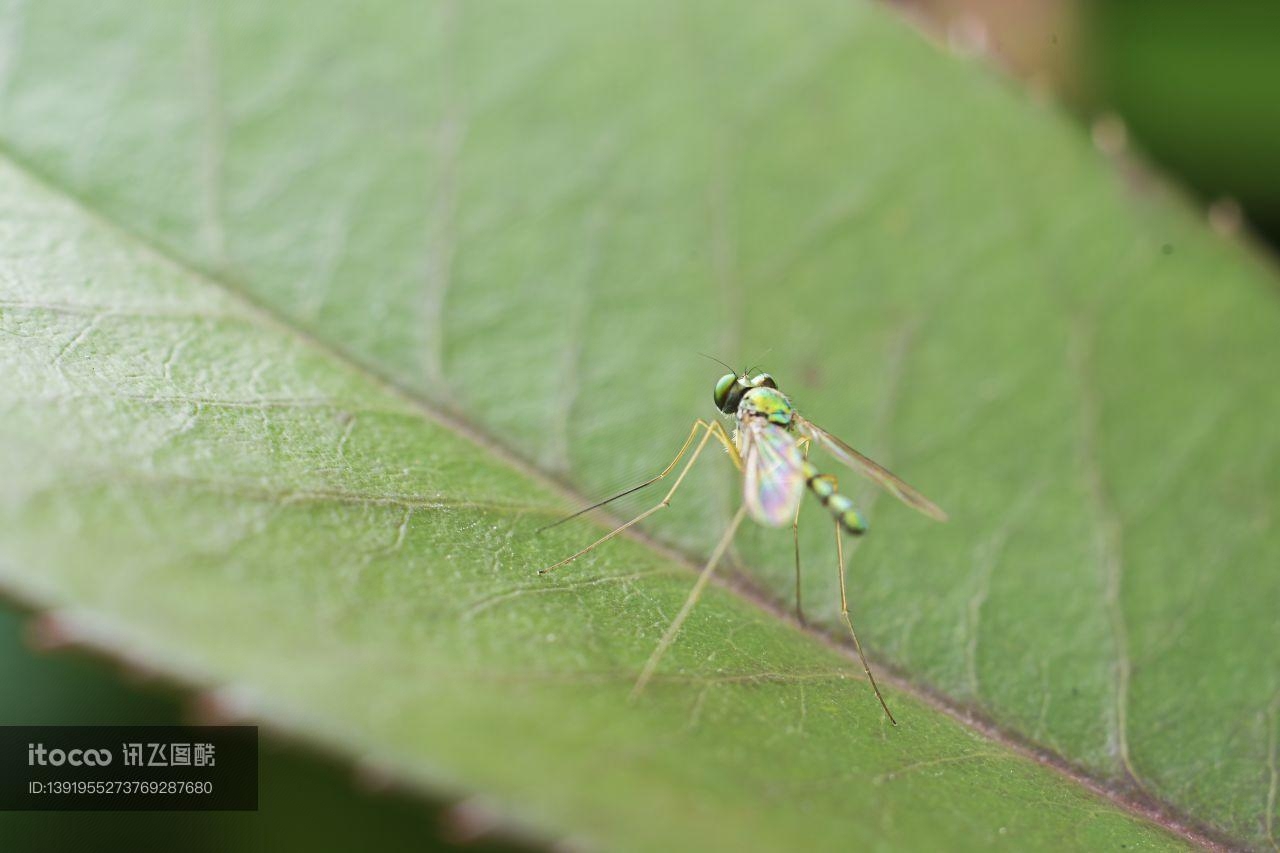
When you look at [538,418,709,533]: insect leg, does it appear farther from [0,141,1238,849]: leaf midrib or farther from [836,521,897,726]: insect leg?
[836,521,897,726]: insect leg

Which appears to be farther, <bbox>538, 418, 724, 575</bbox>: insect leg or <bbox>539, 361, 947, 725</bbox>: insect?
<bbox>539, 361, 947, 725</bbox>: insect

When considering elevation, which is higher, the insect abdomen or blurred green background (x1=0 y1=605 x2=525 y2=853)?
the insect abdomen

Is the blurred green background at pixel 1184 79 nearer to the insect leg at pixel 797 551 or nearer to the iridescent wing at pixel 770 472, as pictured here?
the iridescent wing at pixel 770 472

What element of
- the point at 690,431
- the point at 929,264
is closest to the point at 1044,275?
the point at 929,264

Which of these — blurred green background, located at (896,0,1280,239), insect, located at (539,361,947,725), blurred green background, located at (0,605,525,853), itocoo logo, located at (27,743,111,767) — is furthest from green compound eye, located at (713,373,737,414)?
blurred green background, located at (896,0,1280,239)

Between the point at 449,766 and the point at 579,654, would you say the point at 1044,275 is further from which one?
the point at 449,766

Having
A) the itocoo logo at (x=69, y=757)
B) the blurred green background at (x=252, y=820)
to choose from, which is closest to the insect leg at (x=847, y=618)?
the blurred green background at (x=252, y=820)
